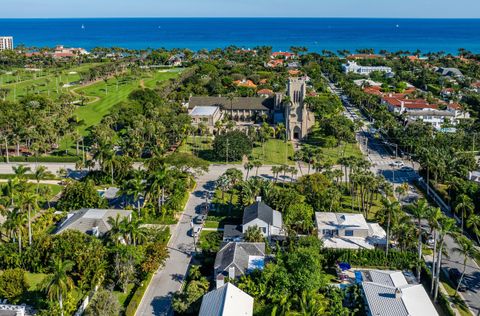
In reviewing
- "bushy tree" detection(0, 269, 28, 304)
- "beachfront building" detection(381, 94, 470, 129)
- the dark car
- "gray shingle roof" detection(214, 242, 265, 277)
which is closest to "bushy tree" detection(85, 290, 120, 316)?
"bushy tree" detection(0, 269, 28, 304)

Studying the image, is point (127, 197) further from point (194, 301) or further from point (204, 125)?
point (204, 125)

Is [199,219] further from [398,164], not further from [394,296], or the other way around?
[398,164]

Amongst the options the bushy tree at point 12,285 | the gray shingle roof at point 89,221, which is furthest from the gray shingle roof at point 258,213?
the bushy tree at point 12,285

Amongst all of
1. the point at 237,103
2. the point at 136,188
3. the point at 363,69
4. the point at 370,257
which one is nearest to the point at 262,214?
the point at 370,257

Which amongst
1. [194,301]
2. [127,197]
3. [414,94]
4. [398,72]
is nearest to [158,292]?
[194,301]

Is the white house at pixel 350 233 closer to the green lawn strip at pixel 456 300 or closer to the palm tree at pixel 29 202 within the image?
the green lawn strip at pixel 456 300

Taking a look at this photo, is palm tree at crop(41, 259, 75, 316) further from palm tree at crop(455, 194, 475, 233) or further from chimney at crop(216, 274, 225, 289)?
palm tree at crop(455, 194, 475, 233)
